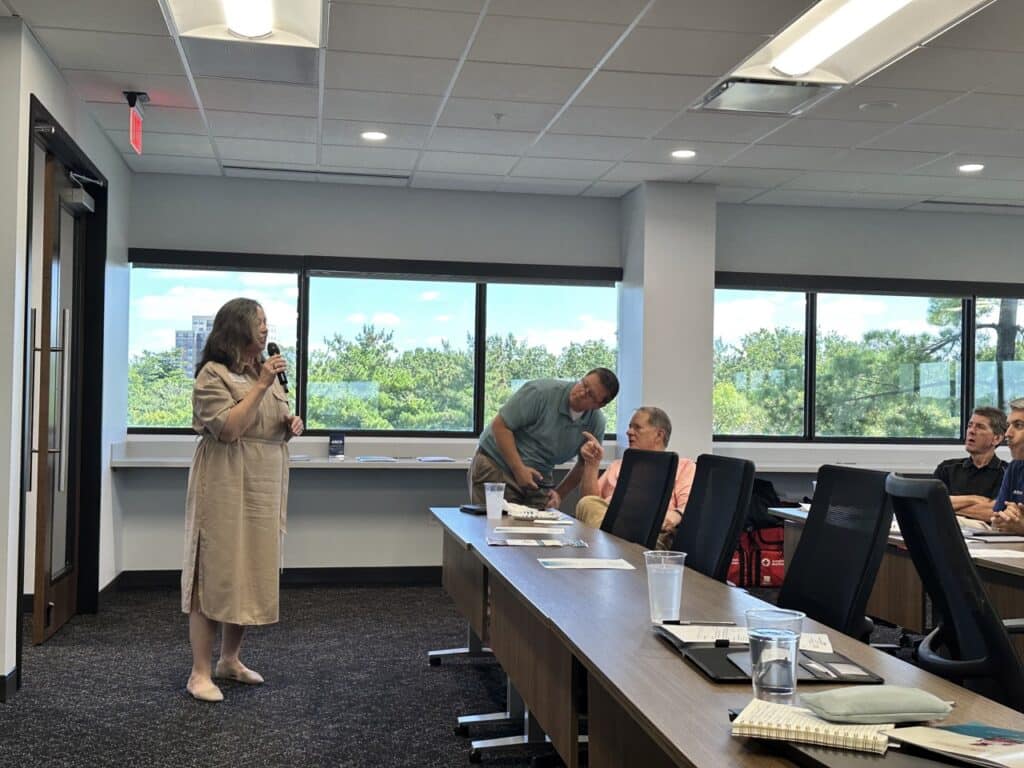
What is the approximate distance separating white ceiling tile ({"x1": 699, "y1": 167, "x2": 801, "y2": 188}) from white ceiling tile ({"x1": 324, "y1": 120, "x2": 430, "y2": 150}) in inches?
72.7

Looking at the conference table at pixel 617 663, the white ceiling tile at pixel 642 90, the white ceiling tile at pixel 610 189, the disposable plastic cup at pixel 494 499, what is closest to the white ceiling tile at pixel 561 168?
the white ceiling tile at pixel 610 189

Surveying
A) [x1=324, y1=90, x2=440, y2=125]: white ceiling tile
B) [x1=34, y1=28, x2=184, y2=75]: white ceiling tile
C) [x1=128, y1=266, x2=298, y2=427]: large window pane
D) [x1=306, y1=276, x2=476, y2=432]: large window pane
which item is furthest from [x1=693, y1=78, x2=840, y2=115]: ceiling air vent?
[x1=128, y1=266, x2=298, y2=427]: large window pane

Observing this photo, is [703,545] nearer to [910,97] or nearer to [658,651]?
[658,651]

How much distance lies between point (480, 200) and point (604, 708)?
5507 millimetres

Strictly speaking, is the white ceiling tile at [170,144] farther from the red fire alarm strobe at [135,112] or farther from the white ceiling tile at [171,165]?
the red fire alarm strobe at [135,112]

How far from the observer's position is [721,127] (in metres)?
5.33

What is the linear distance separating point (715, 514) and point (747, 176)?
12.4ft

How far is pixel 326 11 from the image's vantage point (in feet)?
12.5

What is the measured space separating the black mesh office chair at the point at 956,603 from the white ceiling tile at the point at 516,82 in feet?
9.39

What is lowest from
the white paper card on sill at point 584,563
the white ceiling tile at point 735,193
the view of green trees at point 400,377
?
the white paper card on sill at point 584,563

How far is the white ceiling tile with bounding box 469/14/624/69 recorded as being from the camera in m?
3.93

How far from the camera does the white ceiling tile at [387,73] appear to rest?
14.3 ft

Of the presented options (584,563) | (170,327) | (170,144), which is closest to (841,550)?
(584,563)

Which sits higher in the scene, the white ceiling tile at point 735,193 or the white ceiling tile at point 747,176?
the white ceiling tile at point 747,176
